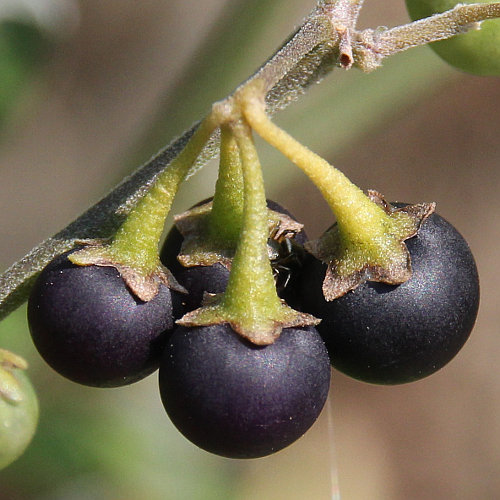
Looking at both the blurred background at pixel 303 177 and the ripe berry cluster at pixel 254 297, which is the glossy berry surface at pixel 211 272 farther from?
the blurred background at pixel 303 177

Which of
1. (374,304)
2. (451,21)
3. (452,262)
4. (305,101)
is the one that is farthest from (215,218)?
(305,101)

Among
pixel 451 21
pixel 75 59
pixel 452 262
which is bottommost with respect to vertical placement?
pixel 75 59

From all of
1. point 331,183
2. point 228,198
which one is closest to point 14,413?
point 228,198

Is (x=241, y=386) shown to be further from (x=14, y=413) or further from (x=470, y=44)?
(x=470, y=44)

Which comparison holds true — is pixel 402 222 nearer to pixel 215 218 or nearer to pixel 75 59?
pixel 215 218

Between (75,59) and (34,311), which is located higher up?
(34,311)
